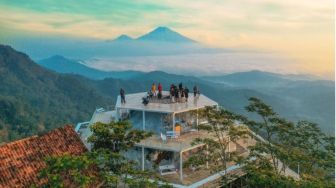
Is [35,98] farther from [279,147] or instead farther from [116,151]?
[279,147]

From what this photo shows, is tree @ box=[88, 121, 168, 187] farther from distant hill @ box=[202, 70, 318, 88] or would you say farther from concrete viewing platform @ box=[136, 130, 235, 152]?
distant hill @ box=[202, 70, 318, 88]

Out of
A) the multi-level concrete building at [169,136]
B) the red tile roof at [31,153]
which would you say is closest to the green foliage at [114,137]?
the red tile roof at [31,153]

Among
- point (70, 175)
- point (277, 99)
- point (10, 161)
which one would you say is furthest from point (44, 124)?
point (277, 99)

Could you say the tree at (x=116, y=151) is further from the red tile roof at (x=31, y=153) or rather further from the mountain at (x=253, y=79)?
the mountain at (x=253, y=79)

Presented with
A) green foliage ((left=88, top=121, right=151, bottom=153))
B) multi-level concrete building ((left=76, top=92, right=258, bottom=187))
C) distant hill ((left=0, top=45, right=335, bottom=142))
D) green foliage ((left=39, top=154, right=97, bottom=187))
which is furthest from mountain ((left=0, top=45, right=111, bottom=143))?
green foliage ((left=39, top=154, right=97, bottom=187))

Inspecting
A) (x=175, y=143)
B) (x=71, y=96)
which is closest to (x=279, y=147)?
(x=175, y=143)

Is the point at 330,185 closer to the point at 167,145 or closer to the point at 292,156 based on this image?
the point at 292,156
